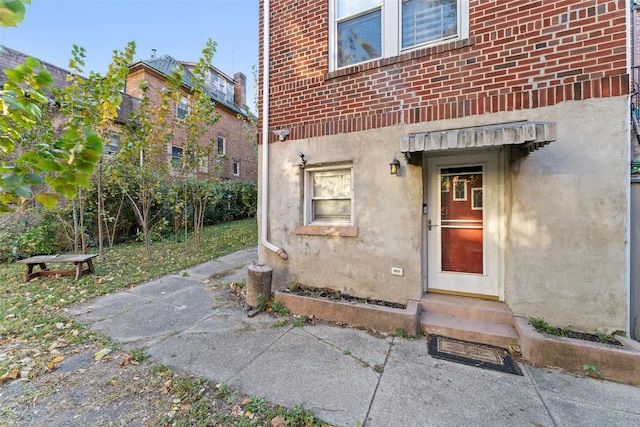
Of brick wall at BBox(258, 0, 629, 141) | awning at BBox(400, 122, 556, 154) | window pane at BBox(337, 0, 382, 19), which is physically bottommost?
awning at BBox(400, 122, 556, 154)

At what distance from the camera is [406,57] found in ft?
12.3

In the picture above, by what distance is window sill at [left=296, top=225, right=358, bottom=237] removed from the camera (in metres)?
4.08

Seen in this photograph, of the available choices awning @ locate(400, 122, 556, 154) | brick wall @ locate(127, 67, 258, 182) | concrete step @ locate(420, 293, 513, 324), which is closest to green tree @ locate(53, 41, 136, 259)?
awning @ locate(400, 122, 556, 154)

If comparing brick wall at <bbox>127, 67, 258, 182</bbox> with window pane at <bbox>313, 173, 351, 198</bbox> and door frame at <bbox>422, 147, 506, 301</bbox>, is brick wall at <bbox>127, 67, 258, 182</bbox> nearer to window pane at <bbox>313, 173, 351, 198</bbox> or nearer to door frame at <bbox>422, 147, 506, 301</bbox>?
window pane at <bbox>313, 173, 351, 198</bbox>

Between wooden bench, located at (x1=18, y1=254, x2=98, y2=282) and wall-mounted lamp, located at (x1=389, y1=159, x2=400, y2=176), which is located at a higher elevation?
wall-mounted lamp, located at (x1=389, y1=159, x2=400, y2=176)

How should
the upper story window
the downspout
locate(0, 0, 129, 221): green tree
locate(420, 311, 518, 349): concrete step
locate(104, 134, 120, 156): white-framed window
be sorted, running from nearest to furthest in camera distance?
locate(0, 0, 129, 221): green tree, locate(420, 311, 518, 349): concrete step, the downspout, locate(104, 134, 120, 156): white-framed window, the upper story window

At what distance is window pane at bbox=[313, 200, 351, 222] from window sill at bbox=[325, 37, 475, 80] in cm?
199

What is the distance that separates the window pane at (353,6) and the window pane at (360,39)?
95 mm

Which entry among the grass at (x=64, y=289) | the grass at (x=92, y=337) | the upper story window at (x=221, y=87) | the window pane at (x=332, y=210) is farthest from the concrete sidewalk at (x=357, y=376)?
the upper story window at (x=221, y=87)

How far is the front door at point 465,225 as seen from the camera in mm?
3682

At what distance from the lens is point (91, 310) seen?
166 inches

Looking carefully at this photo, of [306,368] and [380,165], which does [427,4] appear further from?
[306,368]

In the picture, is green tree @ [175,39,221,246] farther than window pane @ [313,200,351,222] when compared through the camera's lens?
Yes

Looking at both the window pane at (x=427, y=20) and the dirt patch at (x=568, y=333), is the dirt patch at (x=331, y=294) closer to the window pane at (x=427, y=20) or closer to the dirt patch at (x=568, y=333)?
the dirt patch at (x=568, y=333)
